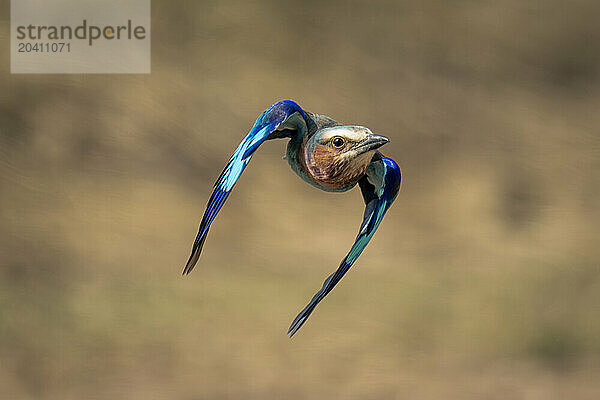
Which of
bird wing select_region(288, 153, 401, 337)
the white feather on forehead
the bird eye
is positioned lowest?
bird wing select_region(288, 153, 401, 337)

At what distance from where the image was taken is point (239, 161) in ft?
1.55

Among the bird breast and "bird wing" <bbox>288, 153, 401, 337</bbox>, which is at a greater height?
the bird breast

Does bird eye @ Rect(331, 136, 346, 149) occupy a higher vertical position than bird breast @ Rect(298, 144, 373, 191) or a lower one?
higher

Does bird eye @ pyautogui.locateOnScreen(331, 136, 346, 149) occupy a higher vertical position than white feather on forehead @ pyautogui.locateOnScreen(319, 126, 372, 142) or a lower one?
lower

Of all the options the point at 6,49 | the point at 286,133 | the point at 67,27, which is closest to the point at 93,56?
the point at 67,27

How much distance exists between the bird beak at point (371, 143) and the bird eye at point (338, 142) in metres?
0.01

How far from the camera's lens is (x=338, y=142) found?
503 mm

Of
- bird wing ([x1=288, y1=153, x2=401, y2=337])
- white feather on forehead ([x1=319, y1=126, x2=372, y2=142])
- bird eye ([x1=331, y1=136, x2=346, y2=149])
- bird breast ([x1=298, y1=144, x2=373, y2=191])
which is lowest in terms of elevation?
bird wing ([x1=288, y1=153, x2=401, y2=337])

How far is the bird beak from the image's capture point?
497mm

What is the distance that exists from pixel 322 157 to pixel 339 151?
0.01m

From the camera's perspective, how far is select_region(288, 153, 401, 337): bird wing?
1.77ft

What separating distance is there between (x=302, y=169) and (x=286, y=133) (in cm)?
3

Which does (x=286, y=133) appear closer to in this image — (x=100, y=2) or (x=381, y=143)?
(x=381, y=143)

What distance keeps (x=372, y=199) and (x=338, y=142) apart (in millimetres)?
68
